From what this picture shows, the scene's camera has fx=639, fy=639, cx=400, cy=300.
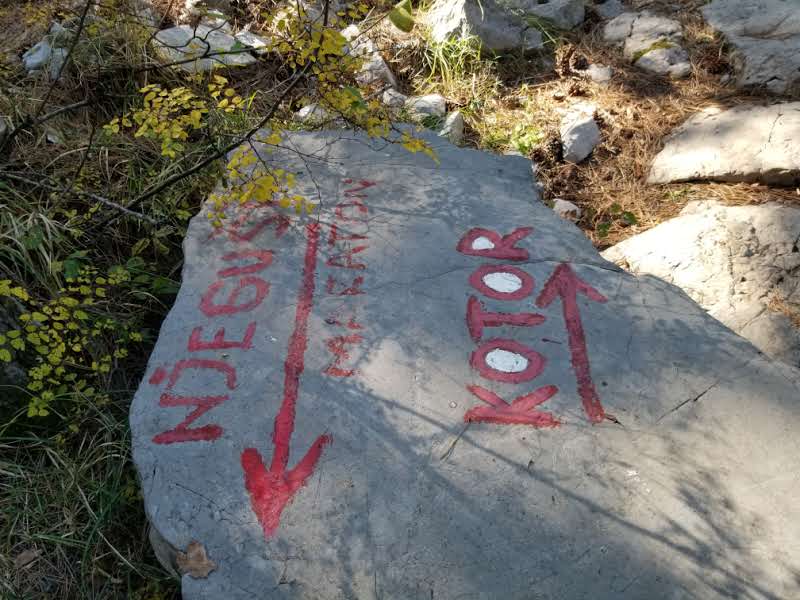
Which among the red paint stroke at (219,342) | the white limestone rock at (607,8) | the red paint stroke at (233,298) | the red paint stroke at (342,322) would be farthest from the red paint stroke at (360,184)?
the white limestone rock at (607,8)

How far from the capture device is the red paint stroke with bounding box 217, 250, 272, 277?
2291mm

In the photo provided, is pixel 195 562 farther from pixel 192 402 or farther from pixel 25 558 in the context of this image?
pixel 25 558

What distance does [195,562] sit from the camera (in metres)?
1.57

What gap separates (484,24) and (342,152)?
1765 mm

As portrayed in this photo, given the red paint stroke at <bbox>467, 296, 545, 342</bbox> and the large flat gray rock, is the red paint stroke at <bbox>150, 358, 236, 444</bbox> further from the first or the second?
the red paint stroke at <bbox>467, 296, 545, 342</bbox>

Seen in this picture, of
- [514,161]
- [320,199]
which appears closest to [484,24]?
[514,161]

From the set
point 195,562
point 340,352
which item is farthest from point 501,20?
point 195,562

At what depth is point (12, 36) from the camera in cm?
360

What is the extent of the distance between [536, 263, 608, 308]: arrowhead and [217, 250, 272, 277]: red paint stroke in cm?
98

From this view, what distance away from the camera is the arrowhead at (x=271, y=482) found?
64.2 inches

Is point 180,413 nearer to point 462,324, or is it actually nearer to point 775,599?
point 462,324

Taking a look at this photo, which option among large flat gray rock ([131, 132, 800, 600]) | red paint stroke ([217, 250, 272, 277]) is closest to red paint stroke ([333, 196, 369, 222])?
large flat gray rock ([131, 132, 800, 600])

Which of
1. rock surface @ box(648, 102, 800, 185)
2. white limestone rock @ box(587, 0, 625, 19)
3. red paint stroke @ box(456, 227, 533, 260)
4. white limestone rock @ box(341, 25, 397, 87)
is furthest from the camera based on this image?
white limestone rock @ box(587, 0, 625, 19)

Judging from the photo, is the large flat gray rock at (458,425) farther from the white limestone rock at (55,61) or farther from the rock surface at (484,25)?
the rock surface at (484,25)
